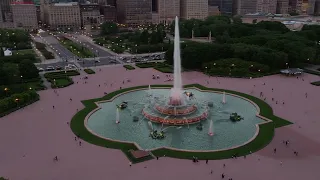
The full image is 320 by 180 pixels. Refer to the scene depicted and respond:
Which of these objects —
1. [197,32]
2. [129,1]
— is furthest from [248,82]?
[129,1]

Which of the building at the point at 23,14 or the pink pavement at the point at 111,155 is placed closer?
the pink pavement at the point at 111,155

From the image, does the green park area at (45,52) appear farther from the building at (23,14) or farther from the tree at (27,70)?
the building at (23,14)

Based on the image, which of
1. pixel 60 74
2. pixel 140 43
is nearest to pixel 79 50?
pixel 140 43

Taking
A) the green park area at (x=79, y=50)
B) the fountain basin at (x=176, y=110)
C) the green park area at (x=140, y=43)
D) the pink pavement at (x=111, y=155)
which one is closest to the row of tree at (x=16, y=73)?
the pink pavement at (x=111, y=155)

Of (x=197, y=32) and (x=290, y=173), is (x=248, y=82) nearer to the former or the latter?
(x=290, y=173)

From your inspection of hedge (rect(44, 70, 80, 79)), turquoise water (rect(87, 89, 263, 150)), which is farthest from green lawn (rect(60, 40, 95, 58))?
turquoise water (rect(87, 89, 263, 150))

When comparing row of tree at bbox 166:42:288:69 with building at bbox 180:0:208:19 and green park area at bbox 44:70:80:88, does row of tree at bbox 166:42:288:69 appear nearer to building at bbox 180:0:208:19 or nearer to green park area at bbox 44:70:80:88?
green park area at bbox 44:70:80:88
